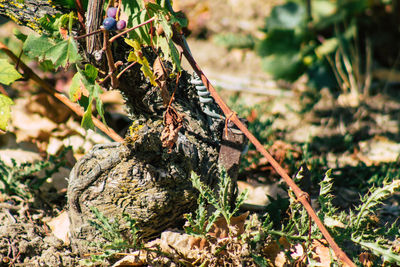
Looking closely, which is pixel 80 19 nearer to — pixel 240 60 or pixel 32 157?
pixel 32 157

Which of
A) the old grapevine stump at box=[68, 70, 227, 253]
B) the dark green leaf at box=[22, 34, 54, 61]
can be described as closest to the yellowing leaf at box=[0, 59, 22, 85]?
the dark green leaf at box=[22, 34, 54, 61]

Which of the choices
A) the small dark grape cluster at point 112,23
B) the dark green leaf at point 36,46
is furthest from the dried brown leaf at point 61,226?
the small dark grape cluster at point 112,23

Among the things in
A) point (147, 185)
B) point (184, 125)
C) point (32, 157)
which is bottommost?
point (32, 157)

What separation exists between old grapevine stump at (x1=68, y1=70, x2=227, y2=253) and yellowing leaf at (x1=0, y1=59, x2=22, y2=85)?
0.43 m

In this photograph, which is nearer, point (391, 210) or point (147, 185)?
point (147, 185)

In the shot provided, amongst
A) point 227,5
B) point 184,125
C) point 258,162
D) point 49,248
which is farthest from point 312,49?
point 49,248

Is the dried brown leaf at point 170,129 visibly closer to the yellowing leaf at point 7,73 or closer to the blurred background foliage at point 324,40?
the yellowing leaf at point 7,73

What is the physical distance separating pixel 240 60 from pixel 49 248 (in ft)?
10.3

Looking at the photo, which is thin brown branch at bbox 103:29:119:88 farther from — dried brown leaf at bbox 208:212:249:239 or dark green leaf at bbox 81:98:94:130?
dried brown leaf at bbox 208:212:249:239

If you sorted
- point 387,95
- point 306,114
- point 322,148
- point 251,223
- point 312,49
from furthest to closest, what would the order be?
point 312,49, point 387,95, point 306,114, point 322,148, point 251,223

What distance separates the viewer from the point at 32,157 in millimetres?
2283

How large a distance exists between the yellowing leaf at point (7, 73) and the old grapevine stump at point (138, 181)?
0.43 metres

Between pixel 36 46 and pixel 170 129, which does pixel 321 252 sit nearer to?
pixel 170 129

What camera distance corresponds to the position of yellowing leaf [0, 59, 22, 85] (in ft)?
5.02
